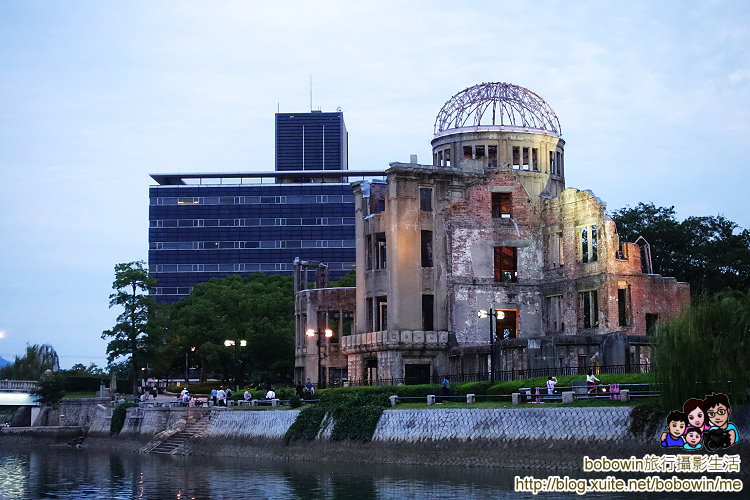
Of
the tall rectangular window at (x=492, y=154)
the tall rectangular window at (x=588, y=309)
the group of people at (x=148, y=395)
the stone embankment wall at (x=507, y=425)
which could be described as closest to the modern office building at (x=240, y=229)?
the group of people at (x=148, y=395)

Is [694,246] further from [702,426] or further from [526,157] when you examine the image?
[702,426]

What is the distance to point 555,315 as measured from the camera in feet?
256

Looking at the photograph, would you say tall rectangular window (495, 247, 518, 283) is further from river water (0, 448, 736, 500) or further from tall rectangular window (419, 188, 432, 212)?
river water (0, 448, 736, 500)

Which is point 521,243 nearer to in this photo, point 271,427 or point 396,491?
point 271,427

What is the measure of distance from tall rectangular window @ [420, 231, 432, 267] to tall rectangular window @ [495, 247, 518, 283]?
16.6ft

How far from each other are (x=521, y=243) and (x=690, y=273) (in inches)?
844

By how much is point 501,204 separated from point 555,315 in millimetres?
8737

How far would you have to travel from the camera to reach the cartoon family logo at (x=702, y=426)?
3906 centimetres

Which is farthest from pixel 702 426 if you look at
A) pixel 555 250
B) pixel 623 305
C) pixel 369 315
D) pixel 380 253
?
pixel 369 315

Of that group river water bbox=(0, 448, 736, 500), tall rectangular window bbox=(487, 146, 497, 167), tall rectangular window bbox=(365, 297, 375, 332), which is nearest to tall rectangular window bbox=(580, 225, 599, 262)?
tall rectangular window bbox=(487, 146, 497, 167)

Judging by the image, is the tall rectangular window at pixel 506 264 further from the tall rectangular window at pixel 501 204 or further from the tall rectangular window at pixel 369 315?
the tall rectangular window at pixel 369 315

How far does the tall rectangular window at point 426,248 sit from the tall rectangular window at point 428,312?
2284mm

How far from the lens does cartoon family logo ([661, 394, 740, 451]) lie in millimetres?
39062

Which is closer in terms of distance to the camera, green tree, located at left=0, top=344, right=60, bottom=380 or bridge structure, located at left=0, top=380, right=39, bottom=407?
bridge structure, located at left=0, top=380, right=39, bottom=407
